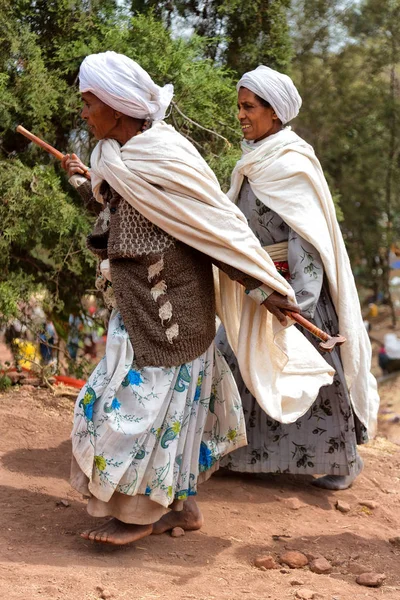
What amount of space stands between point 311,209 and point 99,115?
146 centimetres

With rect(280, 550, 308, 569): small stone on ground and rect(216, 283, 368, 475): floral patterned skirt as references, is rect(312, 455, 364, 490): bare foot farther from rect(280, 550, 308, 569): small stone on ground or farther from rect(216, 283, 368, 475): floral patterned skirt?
rect(280, 550, 308, 569): small stone on ground

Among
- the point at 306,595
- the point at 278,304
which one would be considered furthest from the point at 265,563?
A: the point at 278,304

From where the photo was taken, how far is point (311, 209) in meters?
4.79

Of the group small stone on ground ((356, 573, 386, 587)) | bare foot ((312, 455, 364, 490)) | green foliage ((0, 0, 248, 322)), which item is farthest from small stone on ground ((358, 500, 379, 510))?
green foliage ((0, 0, 248, 322))

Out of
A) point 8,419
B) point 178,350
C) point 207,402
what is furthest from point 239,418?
point 8,419

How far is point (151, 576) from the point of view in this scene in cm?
366

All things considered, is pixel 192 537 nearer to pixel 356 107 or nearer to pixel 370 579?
pixel 370 579

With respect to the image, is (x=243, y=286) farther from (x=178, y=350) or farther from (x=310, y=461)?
(x=310, y=461)

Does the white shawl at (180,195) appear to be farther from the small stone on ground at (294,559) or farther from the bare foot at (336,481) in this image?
the bare foot at (336,481)

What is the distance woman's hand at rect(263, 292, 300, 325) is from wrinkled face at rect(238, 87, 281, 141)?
1298mm

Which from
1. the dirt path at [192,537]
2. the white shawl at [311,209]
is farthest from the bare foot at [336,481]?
the white shawl at [311,209]

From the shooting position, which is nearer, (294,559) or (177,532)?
(294,559)

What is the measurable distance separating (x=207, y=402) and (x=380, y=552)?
1.17 m

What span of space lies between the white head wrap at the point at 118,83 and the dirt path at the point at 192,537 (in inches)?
75.4
